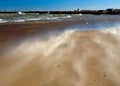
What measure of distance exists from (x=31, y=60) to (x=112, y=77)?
3.28 metres

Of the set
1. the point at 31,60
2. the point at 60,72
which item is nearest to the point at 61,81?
the point at 60,72

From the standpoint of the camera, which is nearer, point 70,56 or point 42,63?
point 42,63

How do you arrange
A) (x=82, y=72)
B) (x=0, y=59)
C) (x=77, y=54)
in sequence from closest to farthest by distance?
(x=82, y=72) → (x=0, y=59) → (x=77, y=54)

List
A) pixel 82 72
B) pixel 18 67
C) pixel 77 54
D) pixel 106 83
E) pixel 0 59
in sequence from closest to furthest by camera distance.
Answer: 1. pixel 106 83
2. pixel 82 72
3. pixel 18 67
4. pixel 0 59
5. pixel 77 54

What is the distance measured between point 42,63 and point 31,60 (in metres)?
0.63

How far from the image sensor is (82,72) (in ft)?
22.8

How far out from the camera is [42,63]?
795 cm

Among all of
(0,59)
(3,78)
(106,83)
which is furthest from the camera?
(0,59)

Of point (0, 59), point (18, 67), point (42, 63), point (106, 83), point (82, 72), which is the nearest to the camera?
point (106, 83)

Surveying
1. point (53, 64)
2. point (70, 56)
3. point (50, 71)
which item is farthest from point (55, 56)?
point (50, 71)

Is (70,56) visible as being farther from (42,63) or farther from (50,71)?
(50,71)

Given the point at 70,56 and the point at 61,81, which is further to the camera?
the point at 70,56

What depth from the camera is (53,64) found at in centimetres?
782

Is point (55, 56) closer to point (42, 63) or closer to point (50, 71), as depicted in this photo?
point (42, 63)
